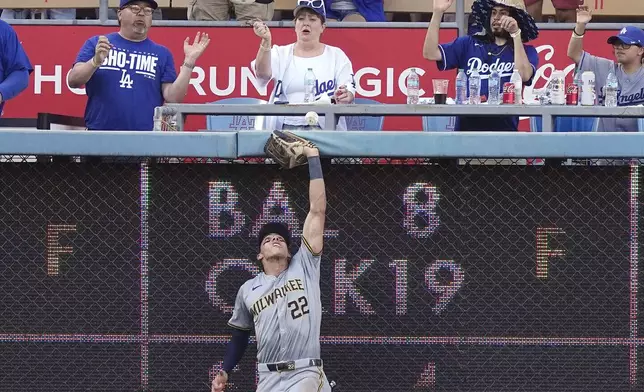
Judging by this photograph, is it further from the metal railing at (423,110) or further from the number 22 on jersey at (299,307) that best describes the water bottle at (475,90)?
the number 22 on jersey at (299,307)

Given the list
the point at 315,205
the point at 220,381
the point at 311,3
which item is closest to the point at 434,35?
the point at 311,3

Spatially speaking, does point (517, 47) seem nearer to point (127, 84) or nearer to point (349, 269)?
point (349, 269)

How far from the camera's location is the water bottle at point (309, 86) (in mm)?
7797

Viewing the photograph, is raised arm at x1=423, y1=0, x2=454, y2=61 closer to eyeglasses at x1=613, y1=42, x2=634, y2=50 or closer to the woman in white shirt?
the woman in white shirt

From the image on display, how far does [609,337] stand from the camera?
5.89 meters

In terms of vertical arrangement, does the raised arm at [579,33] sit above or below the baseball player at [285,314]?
above

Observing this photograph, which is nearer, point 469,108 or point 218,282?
point 218,282

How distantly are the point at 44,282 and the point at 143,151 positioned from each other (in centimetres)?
87

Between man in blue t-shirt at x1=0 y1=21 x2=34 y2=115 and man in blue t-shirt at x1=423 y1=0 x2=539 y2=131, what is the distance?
109 inches

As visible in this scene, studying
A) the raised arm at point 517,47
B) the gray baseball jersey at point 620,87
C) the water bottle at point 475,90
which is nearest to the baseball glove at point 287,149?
the water bottle at point 475,90

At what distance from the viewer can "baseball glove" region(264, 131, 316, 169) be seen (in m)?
5.62

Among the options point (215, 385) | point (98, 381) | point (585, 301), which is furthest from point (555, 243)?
point (98, 381)

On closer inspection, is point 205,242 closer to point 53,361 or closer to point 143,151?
point 143,151

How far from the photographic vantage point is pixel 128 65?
823 cm
